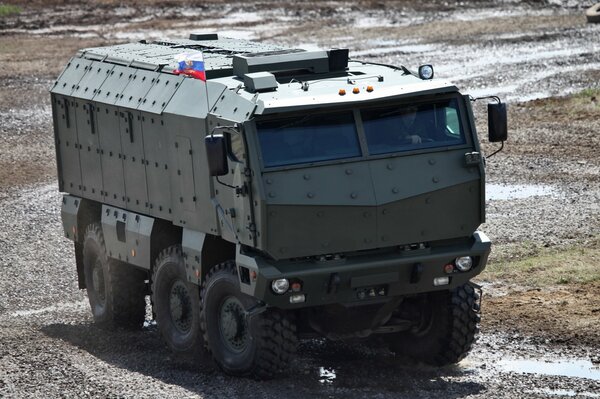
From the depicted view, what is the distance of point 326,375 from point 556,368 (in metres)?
1.92

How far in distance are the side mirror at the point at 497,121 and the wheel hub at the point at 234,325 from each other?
252cm

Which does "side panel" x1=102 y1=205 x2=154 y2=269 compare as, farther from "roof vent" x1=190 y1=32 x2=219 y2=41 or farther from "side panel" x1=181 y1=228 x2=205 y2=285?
"roof vent" x1=190 y1=32 x2=219 y2=41

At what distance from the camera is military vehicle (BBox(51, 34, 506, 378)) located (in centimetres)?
1102

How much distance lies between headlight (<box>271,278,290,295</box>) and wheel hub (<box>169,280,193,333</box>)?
1.82m

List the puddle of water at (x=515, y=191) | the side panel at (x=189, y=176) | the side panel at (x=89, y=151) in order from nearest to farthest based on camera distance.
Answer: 1. the side panel at (x=189, y=176)
2. the side panel at (x=89, y=151)
3. the puddle of water at (x=515, y=191)

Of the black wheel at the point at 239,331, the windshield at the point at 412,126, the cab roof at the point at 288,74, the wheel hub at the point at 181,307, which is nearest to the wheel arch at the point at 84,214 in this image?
the cab roof at the point at 288,74

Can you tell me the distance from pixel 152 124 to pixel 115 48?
2411 millimetres

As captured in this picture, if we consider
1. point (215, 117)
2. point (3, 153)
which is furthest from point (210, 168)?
point (3, 153)

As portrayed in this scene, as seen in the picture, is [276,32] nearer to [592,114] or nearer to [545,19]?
[545,19]

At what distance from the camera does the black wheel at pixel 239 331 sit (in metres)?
11.2

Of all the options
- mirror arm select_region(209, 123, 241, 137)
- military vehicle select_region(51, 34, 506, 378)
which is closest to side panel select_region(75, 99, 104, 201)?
military vehicle select_region(51, 34, 506, 378)

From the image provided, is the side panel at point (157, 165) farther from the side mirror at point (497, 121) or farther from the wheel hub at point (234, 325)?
the side mirror at point (497, 121)

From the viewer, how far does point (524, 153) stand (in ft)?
72.3

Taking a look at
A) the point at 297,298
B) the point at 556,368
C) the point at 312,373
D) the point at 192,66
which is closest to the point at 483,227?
the point at 556,368
